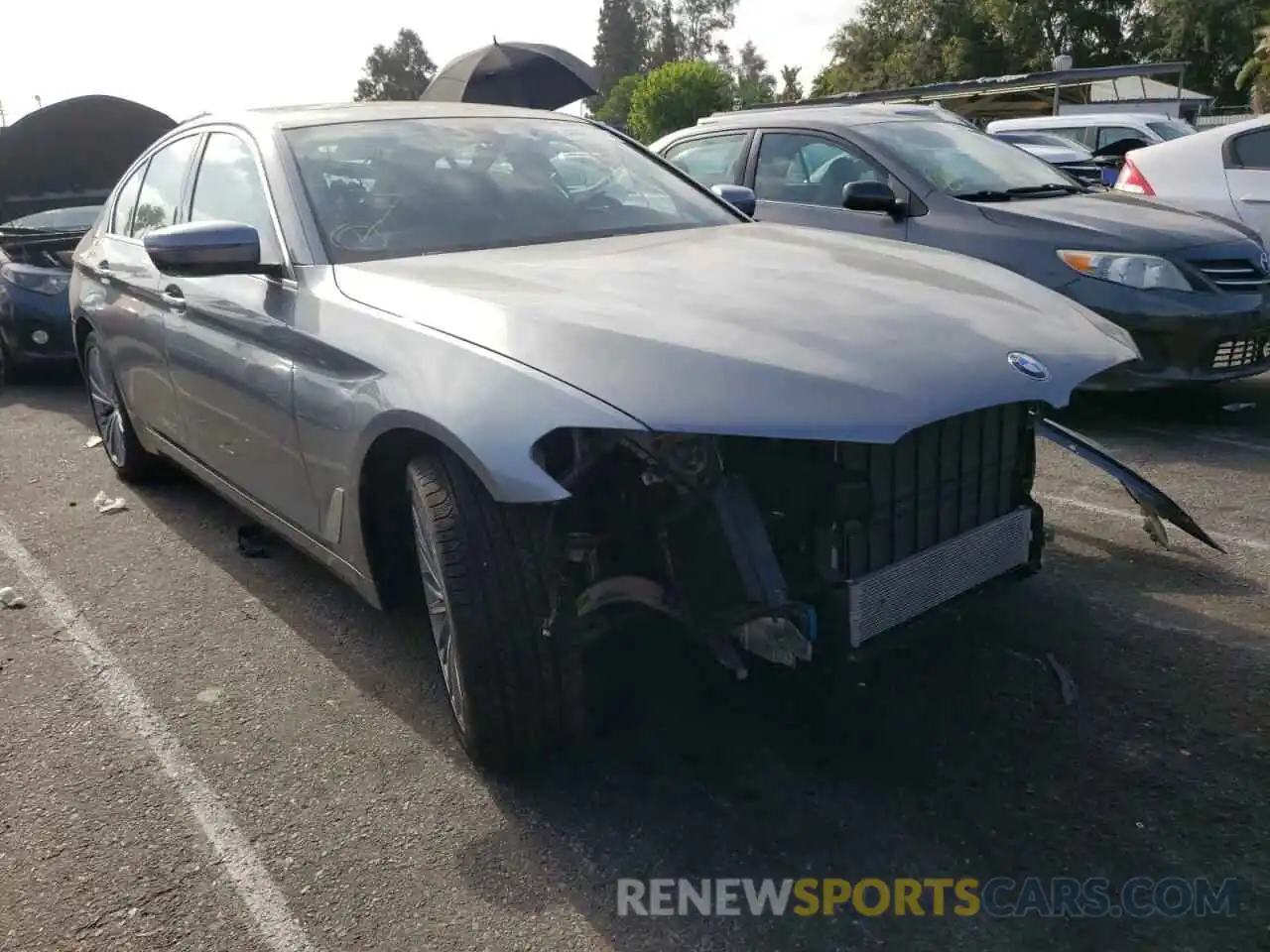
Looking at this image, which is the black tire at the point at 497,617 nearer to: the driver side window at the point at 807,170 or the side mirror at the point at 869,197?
the side mirror at the point at 869,197

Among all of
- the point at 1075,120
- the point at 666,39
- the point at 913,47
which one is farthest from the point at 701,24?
the point at 1075,120

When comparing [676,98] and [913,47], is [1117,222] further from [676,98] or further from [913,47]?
[913,47]

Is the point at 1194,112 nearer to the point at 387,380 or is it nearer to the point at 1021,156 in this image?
the point at 1021,156

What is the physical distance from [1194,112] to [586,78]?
57.8ft

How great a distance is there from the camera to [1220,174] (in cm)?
723

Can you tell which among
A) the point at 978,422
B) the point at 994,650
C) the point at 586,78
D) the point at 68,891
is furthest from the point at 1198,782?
the point at 586,78

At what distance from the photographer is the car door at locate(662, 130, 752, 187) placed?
662 cm

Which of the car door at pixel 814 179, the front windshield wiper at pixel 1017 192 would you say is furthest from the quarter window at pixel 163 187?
the front windshield wiper at pixel 1017 192

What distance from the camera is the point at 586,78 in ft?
46.4

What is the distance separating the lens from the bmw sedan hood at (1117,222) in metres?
5.34

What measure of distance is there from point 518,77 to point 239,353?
1122cm

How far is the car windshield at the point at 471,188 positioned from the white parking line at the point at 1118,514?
1.81 m

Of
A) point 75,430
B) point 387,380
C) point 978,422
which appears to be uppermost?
point 387,380

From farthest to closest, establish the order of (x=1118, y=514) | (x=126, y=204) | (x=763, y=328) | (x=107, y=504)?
(x=107, y=504) → (x=126, y=204) → (x=1118, y=514) → (x=763, y=328)
